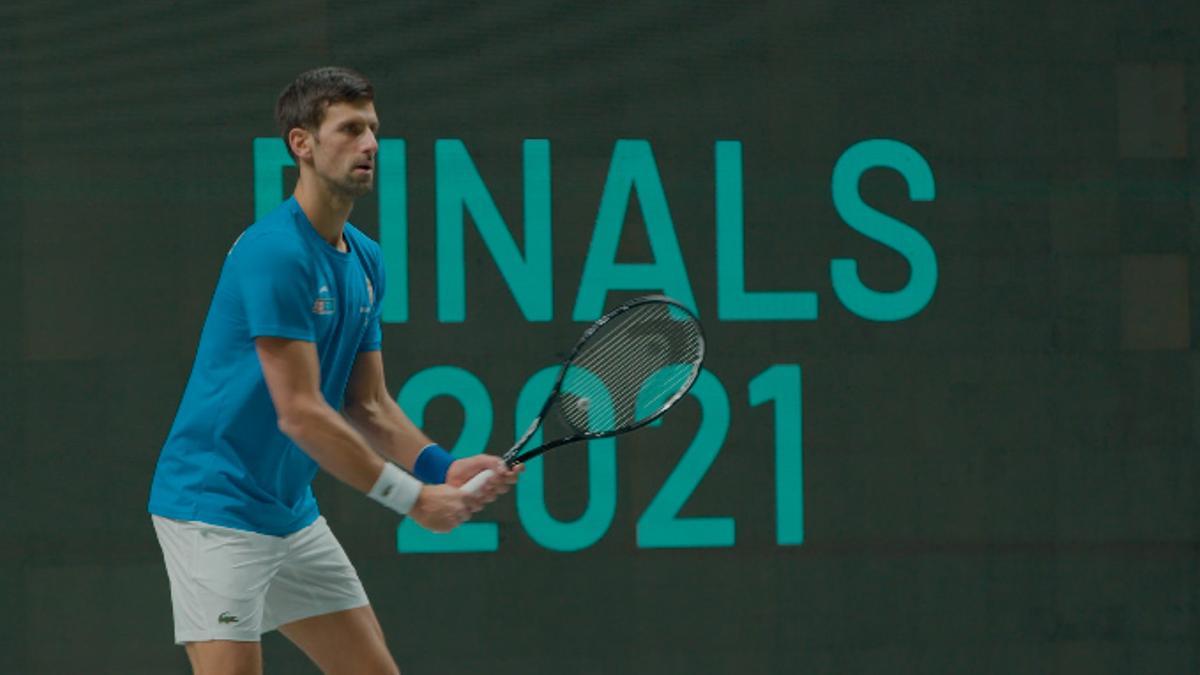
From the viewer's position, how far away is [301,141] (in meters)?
3.34

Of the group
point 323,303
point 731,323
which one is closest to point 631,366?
point 323,303

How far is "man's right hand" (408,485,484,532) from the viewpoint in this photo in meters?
3.25

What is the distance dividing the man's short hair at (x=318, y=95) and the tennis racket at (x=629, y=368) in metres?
0.67

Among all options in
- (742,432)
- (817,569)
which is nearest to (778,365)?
(742,432)

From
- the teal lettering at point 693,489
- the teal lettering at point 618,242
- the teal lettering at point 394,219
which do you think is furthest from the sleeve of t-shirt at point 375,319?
the teal lettering at point 693,489

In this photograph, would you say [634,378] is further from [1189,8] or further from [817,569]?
[1189,8]

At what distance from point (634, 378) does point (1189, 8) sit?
2168mm

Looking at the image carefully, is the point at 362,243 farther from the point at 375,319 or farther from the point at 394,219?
the point at 394,219

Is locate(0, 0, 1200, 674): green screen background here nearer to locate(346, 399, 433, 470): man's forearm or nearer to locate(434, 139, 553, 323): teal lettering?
locate(434, 139, 553, 323): teal lettering

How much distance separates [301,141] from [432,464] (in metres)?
0.63

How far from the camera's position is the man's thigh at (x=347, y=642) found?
3494 millimetres

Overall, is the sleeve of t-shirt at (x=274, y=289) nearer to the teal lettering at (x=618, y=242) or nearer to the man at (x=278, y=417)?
the man at (x=278, y=417)

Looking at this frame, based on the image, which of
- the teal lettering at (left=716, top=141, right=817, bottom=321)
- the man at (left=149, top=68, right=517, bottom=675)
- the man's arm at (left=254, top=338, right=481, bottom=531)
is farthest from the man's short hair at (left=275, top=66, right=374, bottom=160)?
the teal lettering at (left=716, top=141, right=817, bottom=321)

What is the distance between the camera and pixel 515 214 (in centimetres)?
476
